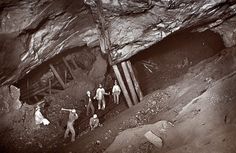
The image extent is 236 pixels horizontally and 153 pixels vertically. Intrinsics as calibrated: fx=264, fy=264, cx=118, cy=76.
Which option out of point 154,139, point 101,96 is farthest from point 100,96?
point 154,139

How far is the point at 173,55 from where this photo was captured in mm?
12125

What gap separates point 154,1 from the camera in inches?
297

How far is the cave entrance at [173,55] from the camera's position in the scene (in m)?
11.5

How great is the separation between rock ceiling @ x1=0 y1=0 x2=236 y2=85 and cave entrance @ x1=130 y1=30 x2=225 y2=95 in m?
2.38

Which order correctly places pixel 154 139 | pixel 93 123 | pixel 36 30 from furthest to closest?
pixel 93 123
pixel 36 30
pixel 154 139

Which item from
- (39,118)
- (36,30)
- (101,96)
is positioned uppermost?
(36,30)

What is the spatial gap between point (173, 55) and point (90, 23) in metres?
4.77

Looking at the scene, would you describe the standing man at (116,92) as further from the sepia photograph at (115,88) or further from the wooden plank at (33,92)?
the wooden plank at (33,92)

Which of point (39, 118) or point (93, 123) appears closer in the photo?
point (93, 123)

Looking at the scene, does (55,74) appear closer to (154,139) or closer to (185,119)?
(154,139)

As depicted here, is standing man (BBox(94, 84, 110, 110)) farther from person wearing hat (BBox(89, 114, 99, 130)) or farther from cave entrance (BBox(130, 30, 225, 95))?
cave entrance (BBox(130, 30, 225, 95))

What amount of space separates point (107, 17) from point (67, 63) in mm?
3934

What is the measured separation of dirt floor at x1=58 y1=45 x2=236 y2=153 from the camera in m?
6.01

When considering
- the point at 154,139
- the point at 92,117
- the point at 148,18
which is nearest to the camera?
the point at 154,139
